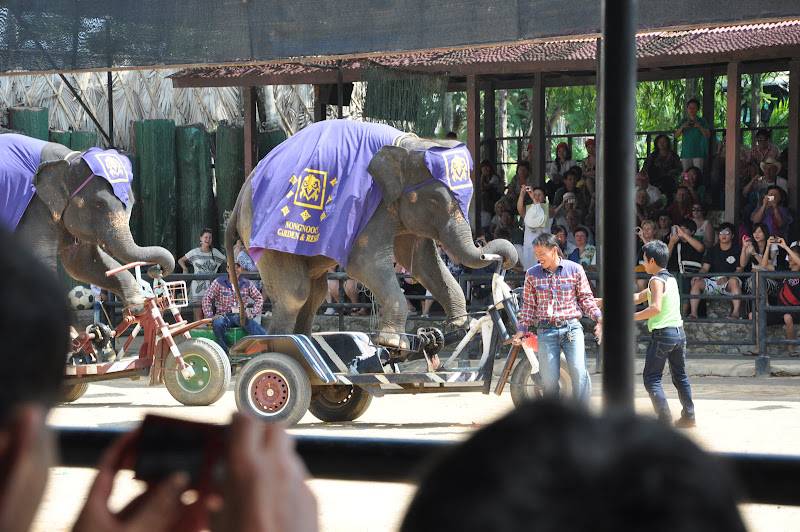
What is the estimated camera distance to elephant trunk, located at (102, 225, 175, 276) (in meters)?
9.33

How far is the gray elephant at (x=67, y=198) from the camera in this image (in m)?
9.40

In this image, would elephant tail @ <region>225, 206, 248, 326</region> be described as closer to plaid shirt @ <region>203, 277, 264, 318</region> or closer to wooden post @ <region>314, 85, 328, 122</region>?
plaid shirt @ <region>203, 277, 264, 318</region>

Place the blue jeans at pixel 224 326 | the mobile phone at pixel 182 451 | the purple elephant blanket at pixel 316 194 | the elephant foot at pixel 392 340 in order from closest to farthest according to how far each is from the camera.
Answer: the mobile phone at pixel 182 451
the elephant foot at pixel 392 340
the purple elephant blanket at pixel 316 194
the blue jeans at pixel 224 326

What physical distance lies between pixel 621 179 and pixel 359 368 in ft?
21.6

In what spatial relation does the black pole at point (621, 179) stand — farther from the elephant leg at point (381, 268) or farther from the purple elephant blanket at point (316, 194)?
the purple elephant blanket at point (316, 194)

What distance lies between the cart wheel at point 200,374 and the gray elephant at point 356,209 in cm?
57

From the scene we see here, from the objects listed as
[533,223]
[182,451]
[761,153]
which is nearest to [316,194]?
[533,223]

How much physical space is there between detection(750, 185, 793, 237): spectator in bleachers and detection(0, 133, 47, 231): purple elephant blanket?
7937 mm

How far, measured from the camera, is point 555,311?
7.63 m

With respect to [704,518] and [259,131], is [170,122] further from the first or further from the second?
[704,518]

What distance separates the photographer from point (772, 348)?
449 inches

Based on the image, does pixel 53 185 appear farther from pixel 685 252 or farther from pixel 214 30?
pixel 685 252

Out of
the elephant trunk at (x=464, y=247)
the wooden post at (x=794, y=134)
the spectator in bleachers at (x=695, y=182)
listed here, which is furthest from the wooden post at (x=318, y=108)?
the elephant trunk at (x=464, y=247)

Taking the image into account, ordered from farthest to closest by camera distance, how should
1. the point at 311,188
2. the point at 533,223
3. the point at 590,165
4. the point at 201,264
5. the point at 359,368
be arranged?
the point at 590,165, the point at 201,264, the point at 533,223, the point at 311,188, the point at 359,368
